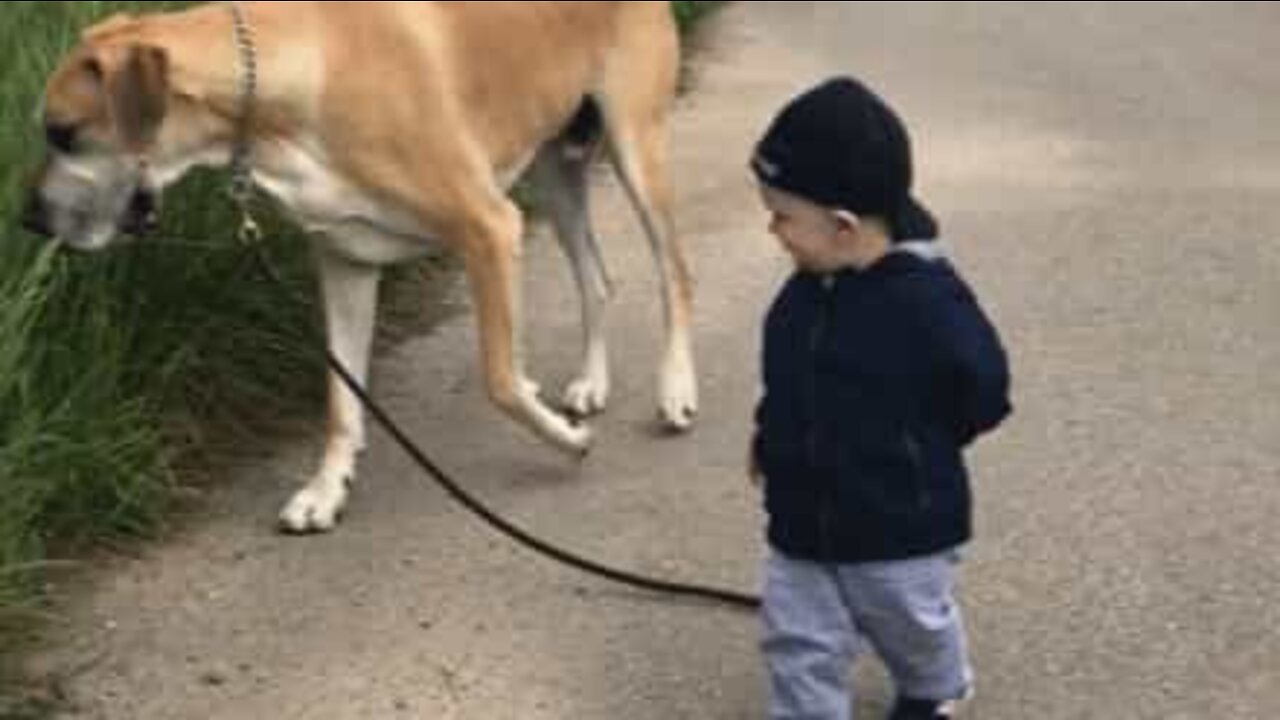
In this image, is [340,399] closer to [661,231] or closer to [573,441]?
[573,441]

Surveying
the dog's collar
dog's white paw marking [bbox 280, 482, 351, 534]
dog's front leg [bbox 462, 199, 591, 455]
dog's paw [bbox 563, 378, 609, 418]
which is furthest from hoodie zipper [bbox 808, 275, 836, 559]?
dog's paw [bbox 563, 378, 609, 418]

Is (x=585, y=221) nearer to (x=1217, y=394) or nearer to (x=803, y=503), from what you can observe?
(x=1217, y=394)

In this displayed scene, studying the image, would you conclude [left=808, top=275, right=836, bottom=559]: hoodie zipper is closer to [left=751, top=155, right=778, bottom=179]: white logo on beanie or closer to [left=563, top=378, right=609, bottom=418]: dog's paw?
[left=751, top=155, right=778, bottom=179]: white logo on beanie

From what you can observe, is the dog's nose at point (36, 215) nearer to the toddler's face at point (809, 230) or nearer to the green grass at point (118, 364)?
the green grass at point (118, 364)

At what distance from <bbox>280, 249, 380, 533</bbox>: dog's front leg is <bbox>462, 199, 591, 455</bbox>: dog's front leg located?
378 mm

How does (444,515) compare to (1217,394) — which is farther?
(1217,394)

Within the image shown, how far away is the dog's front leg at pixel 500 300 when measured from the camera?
5.38 m

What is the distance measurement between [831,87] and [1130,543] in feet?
5.81

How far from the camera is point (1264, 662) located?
455 centimetres

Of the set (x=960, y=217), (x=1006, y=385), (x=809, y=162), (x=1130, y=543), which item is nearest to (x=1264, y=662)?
(x=1130, y=543)

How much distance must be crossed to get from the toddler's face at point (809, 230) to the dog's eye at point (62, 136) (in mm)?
1822

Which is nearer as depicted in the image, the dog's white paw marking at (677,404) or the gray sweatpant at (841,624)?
the gray sweatpant at (841,624)

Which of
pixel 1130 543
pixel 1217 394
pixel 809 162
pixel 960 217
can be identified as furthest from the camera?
pixel 960 217

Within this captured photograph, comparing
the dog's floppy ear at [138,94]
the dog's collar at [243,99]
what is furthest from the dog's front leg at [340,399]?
the dog's floppy ear at [138,94]
